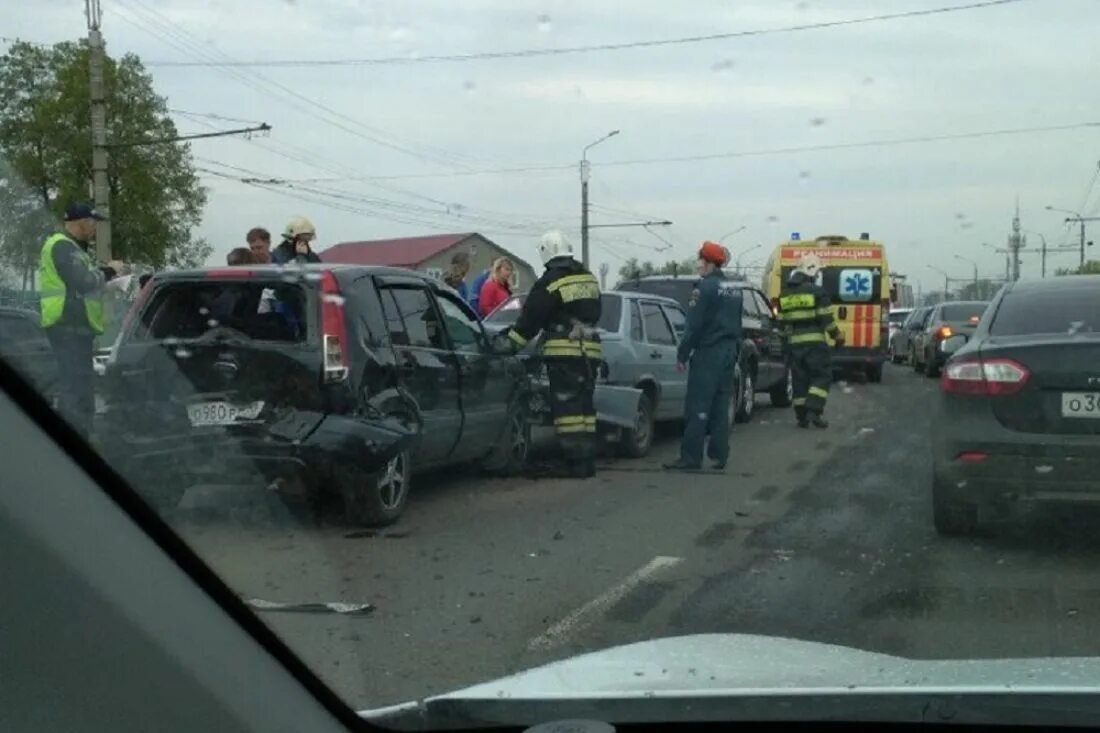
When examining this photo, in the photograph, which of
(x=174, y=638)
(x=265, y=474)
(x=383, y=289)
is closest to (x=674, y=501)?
(x=383, y=289)

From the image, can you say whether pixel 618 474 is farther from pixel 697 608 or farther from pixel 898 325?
pixel 898 325

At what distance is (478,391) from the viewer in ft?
30.2

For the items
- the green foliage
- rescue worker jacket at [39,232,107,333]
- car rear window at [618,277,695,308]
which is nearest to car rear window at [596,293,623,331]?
car rear window at [618,277,695,308]

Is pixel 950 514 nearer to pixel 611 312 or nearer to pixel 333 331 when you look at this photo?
pixel 333 331

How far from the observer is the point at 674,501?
9.20 meters

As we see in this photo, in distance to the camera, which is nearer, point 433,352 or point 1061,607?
point 1061,607

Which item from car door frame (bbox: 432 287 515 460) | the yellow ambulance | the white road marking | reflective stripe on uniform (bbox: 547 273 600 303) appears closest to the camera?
the white road marking

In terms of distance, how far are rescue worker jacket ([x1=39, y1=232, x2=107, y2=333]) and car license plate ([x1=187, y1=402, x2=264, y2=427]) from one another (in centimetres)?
66

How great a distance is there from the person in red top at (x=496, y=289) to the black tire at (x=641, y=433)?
5.36 ft

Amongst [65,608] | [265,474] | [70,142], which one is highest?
[70,142]

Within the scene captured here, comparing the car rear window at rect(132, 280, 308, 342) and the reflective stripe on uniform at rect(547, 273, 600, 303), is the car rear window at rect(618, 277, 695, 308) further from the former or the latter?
the car rear window at rect(132, 280, 308, 342)

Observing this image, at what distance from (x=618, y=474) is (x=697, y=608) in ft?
15.2

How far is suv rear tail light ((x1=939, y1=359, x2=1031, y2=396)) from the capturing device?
7055mm

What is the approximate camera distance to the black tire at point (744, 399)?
15.2 metres
